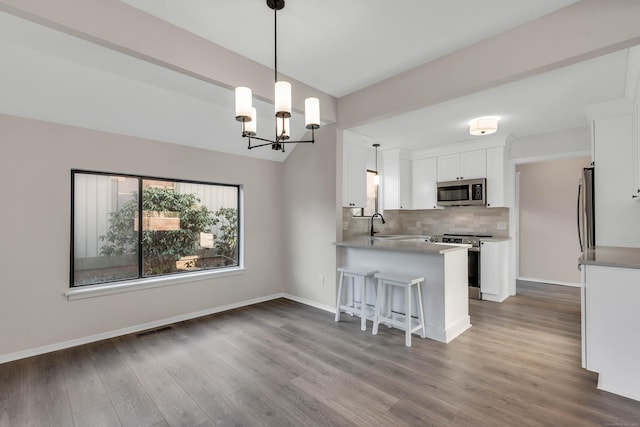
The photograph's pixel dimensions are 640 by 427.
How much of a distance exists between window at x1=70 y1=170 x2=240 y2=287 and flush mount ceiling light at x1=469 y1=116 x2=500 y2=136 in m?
3.33

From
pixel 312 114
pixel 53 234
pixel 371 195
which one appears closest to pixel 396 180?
pixel 371 195

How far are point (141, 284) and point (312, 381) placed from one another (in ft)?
7.35

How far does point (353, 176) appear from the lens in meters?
4.21

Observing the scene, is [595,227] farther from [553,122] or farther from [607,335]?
[607,335]

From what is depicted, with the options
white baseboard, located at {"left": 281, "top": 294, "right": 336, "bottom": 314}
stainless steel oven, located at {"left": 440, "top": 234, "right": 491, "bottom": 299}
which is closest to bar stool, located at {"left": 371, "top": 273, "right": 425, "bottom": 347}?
white baseboard, located at {"left": 281, "top": 294, "right": 336, "bottom": 314}

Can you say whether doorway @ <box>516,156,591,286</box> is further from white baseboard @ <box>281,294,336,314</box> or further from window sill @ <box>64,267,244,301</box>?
window sill @ <box>64,267,244,301</box>

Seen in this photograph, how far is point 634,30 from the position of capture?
182 cm

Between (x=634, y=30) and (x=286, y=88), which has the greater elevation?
(x=634, y=30)

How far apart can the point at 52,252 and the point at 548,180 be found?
743cm

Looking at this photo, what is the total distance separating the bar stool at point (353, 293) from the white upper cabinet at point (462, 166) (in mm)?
2720

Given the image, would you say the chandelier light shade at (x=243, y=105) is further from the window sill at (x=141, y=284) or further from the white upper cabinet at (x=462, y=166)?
the white upper cabinet at (x=462, y=166)

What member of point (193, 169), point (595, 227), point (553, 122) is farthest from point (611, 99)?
point (193, 169)

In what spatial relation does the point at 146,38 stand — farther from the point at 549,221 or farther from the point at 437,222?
the point at 549,221

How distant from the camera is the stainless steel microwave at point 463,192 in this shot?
15.5ft
